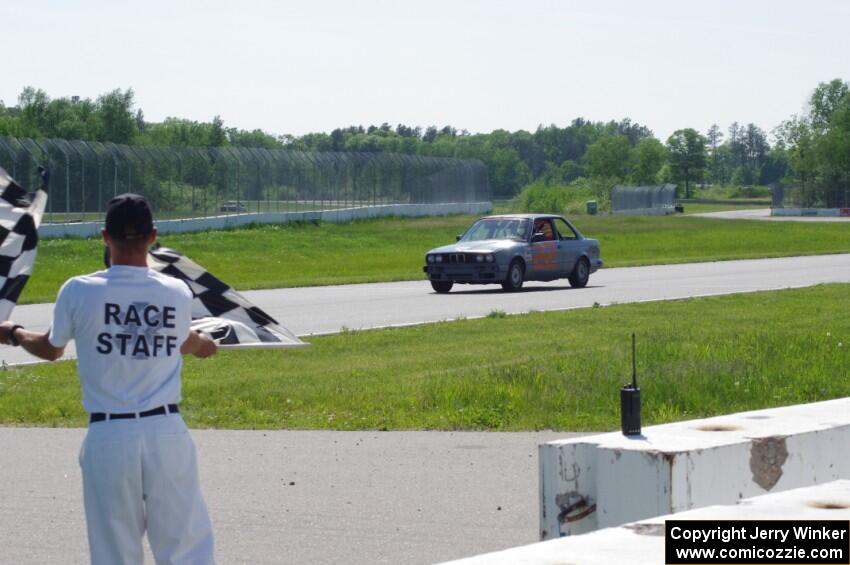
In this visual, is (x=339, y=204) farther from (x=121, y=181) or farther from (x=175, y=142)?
(x=175, y=142)

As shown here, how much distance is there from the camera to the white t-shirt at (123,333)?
5.20 metres

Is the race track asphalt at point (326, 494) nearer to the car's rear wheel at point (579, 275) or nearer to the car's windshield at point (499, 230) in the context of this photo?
the car's windshield at point (499, 230)

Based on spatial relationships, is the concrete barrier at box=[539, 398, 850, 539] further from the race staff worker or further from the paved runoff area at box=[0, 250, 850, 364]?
the paved runoff area at box=[0, 250, 850, 364]

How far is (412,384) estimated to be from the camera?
13.5 metres

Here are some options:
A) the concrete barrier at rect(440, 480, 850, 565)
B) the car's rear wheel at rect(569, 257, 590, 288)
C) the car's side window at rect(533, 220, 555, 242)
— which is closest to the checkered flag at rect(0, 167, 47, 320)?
the concrete barrier at rect(440, 480, 850, 565)

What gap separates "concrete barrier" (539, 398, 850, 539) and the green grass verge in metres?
21.3

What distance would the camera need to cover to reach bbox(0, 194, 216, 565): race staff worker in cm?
517

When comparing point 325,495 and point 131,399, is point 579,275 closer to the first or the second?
point 325,495

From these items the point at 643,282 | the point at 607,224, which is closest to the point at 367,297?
the point at 643,282

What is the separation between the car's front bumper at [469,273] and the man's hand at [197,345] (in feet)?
76.5

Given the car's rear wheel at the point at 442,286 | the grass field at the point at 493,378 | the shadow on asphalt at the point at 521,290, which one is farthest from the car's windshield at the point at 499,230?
the grass field at the point at 493,378

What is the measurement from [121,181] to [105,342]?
4685 centimetres

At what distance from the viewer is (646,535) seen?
4457mm

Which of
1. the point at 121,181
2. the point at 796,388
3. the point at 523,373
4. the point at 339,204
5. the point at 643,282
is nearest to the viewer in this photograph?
the point at 796,388
